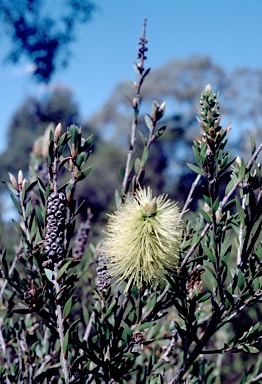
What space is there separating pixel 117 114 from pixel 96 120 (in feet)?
3.57

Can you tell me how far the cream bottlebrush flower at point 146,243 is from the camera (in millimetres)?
836

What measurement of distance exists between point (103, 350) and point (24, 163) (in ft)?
41.1

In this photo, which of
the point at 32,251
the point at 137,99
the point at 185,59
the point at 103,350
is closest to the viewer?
the point at 32,251

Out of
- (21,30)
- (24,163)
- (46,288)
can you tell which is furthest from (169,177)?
(46,288)

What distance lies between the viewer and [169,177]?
13.6 metres

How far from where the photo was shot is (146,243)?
83cm

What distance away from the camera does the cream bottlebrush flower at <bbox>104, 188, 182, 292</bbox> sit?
2.74ft

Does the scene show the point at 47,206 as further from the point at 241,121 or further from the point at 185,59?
the point at 185,59

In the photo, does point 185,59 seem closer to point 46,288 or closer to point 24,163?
point 24,163

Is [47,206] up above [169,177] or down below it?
below

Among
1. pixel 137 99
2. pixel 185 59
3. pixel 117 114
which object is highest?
pixel 185 59

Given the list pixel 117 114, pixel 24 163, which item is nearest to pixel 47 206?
pixel 24 163

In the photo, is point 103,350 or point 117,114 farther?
point 117,114

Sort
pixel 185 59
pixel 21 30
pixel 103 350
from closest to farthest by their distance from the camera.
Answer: pixel 103 350 < pixel 21 30 < pixel 185 59
